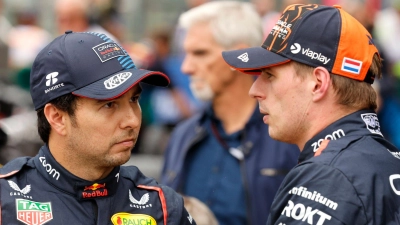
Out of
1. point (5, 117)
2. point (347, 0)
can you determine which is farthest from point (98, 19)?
point (347, 0)

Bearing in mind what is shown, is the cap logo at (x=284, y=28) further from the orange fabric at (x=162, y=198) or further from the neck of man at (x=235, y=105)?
the neck of man at (x=235, y=105)

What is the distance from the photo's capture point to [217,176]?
5109 millimetres

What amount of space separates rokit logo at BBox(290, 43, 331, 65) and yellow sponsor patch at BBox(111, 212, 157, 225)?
97 cm

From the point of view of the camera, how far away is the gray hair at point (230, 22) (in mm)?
5551

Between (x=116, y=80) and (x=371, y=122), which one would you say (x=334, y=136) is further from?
(x=116, y=80)

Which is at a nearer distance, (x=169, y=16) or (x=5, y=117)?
(x=5, y=117)

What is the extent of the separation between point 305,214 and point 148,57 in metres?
7.00

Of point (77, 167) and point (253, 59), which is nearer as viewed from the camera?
point (77, 167)

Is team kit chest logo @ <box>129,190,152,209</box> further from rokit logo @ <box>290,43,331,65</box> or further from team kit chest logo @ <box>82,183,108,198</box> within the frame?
rokit logo @ <box>290,43,331,65</box>

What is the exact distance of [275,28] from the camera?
356 centimetres

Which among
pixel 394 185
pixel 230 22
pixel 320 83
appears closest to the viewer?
pixel 394 185

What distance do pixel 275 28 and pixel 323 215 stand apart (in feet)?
3.34

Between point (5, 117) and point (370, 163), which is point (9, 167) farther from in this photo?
point (5, 117)

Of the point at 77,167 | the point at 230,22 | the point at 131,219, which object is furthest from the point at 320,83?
the point at 230,22
